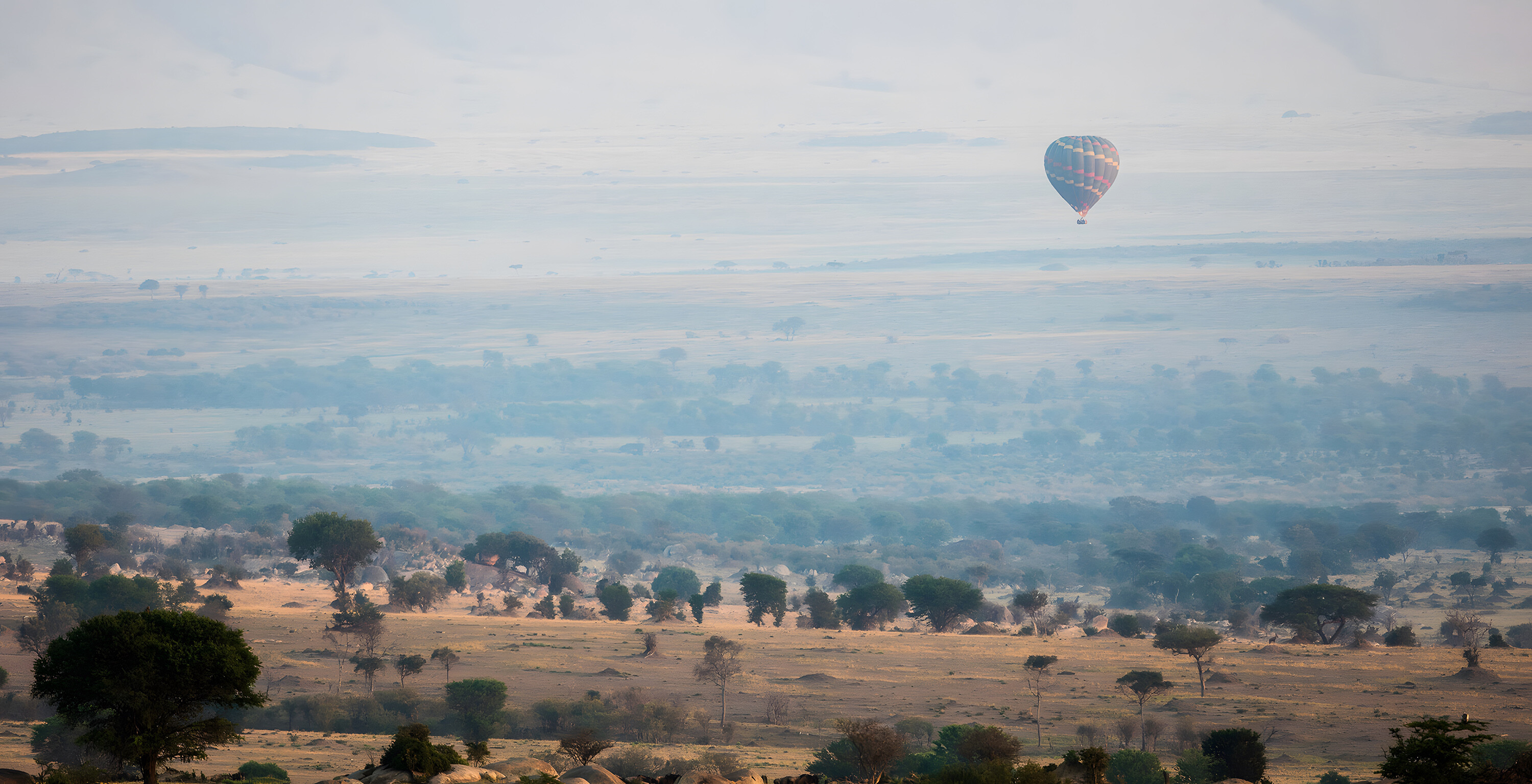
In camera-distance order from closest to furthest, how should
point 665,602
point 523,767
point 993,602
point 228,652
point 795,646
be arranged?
1. point 228,652
2. point 523,767
3. point 795,646
4. point 665,602
5. point 993,602

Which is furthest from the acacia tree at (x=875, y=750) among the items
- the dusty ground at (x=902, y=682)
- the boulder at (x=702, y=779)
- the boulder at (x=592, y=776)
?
the boulder at (x=592, y=776)

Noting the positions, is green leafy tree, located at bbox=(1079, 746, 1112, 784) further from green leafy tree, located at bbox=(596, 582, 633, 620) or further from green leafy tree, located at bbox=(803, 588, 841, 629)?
green leafy tree, located at bbox=(596, 582, 633, 620)

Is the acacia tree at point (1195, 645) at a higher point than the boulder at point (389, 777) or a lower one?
higher

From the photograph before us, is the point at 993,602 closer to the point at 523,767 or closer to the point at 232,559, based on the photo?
the point at 232,559

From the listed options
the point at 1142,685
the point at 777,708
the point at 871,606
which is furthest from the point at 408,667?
the point at 871,606

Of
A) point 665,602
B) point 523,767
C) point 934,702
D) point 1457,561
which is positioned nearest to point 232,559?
point 665,602

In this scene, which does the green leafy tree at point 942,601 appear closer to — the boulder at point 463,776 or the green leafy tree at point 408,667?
the green leafy tree at point 408,667

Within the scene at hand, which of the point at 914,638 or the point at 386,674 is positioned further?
the point at 914,638

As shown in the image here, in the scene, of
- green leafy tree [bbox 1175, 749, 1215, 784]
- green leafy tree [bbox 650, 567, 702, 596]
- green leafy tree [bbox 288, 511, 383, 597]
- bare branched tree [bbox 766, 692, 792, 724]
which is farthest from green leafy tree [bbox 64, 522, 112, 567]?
green leafy tree [bbox 1175, 749, 1215, 784]
